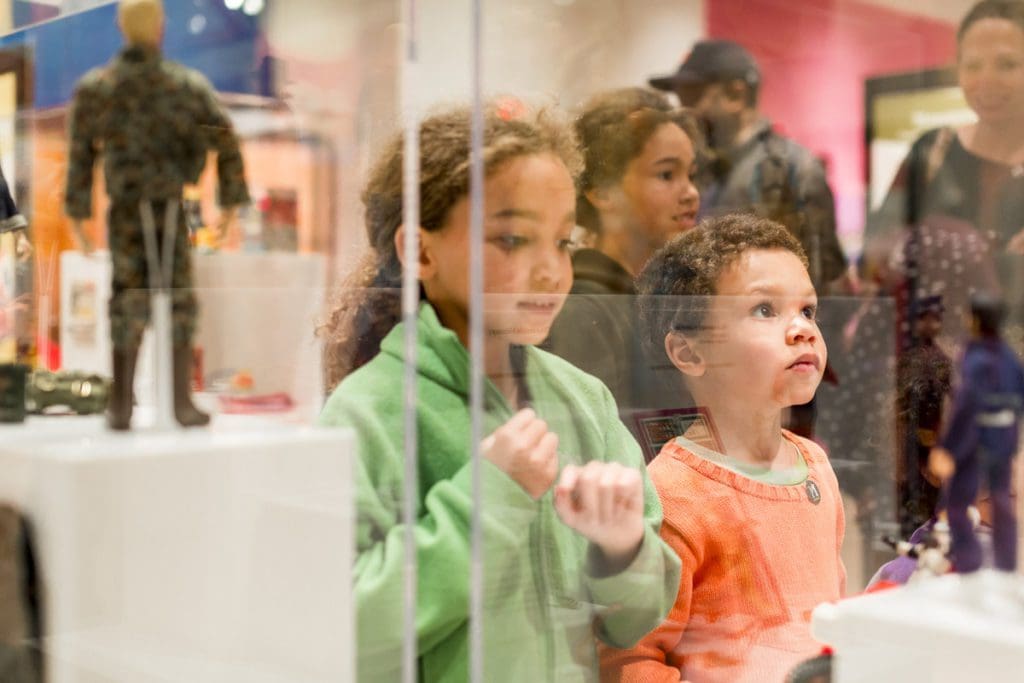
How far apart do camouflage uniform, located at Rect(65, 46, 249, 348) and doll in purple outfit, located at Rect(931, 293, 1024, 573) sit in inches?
32.8

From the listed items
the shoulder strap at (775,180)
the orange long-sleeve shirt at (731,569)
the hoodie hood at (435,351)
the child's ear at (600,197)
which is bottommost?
the orange long-sleeve shirt at (731,569)

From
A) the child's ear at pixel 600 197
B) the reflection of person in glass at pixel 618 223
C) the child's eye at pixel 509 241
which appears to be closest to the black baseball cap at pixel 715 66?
the reflection of person in glass at pixel 618 223

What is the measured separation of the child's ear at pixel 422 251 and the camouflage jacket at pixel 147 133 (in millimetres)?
183

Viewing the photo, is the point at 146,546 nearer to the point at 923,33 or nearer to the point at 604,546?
the point at 604,546

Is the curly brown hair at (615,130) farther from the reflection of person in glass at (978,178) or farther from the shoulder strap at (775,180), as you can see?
the reflection of person in glass at (978,178)

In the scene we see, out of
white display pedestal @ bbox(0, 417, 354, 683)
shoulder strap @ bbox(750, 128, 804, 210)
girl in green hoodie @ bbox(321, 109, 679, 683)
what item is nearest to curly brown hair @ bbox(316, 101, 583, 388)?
girl in green hoodie @ bbox(321, 109, 679, 683)

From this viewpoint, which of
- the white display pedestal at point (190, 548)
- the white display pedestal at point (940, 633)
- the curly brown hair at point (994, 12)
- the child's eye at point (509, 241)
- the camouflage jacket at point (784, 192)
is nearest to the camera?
the white display pedestal at point (940, 633)

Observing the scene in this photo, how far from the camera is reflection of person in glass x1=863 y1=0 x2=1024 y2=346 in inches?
65.0

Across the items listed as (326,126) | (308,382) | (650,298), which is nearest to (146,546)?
(308,382)

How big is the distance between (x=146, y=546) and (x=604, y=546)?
0.59m

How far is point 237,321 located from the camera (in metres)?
1.41

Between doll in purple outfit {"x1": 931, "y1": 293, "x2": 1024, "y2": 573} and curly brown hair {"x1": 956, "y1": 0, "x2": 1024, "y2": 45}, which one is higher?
curly brown hair {"x1": 956, "y1": 0, "x2": 1024, "y2": 45}

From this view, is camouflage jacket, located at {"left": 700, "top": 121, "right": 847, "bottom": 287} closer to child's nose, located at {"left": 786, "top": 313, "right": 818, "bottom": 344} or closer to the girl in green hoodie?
child's nose, located at {"left": 786, "top": 313, "right": 818, "bottom": 344}

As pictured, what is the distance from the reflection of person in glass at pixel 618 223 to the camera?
5.53 feet
